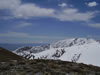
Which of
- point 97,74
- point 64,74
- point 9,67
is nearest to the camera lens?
point 64,74

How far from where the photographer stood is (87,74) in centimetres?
1005

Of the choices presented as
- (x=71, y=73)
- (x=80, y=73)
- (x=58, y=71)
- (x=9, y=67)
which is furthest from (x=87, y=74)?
(x=9, y=67)

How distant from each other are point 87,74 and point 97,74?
0.77 meters

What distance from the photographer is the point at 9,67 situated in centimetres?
1145

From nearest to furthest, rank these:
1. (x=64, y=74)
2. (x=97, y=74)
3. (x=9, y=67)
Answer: (x=64, y=74) → (x=97, y=74) → (x=9, y=67)

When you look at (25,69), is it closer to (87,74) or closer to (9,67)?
(9,67)

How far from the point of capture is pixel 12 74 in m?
9.77

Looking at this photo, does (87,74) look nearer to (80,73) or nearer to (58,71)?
(80,73)

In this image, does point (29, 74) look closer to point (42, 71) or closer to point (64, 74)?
point (42, 71)

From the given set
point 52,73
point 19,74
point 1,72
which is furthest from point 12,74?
point 52,73

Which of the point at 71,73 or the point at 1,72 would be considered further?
the point at 1,72

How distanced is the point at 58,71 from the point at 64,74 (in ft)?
1.64

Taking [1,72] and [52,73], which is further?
[1,72]

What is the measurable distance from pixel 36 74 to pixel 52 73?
97 cm
